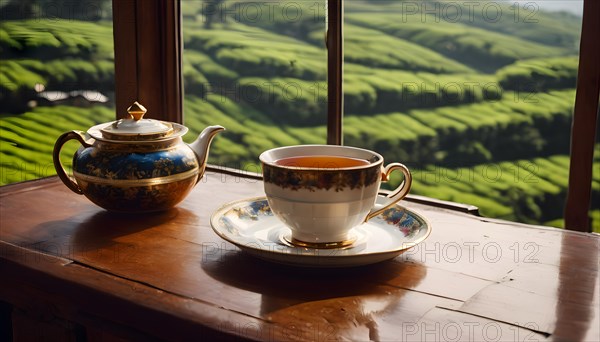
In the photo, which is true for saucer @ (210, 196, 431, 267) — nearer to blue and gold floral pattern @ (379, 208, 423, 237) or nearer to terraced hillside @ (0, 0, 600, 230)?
blue and gold floral pattern @ (379, 208, 423, 237)

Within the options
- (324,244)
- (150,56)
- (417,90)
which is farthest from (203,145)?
(417,90)

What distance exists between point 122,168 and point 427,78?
9.07 feet

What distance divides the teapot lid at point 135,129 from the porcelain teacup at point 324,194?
0.81 ft

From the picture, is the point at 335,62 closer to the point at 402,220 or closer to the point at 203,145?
the point at 203,145

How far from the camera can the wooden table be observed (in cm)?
75

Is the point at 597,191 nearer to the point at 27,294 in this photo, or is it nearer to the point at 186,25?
the point at 186,25

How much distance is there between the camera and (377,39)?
3717 millimetres

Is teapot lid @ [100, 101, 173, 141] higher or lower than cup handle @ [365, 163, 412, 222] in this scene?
higher

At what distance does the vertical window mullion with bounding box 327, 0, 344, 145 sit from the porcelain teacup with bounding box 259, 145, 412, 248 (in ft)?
1.53

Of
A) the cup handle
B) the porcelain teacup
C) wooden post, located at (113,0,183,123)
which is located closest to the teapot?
the porcelain teacup

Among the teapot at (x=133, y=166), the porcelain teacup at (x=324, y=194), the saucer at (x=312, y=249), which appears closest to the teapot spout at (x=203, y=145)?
the teapot at (x=133, y=166)

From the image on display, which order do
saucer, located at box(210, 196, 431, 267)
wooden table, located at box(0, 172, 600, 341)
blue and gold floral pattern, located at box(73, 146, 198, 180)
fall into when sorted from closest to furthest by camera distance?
wooden table, located at box(0, 172, 600, 341), saucer, located at box(210, 196, 431, 267), blue and gold floral pattern, located at box(73, 146, 198, 180)

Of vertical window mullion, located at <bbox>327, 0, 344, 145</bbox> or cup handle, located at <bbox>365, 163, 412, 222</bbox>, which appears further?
vertical window mullion, located at <bbox>327, 0, 344, 145</bbox>

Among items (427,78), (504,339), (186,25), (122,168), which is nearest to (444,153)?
(427,78)
